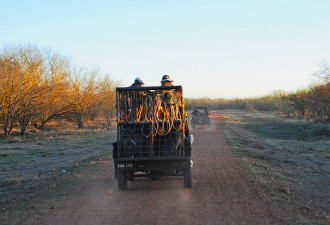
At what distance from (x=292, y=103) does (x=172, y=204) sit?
56.7 meters

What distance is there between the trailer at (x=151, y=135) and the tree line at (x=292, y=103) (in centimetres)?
2794

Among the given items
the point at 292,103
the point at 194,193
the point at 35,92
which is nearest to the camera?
the point at 194,193

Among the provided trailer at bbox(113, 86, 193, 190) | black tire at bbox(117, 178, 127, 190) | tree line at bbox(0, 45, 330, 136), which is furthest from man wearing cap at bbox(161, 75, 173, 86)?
tree line at bbox(0, 45, 330, 136)

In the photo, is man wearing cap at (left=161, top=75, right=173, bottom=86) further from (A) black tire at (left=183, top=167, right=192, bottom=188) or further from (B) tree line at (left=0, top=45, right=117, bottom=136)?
(B) tree line at (left=0, top=45, right=117, bottom=136)

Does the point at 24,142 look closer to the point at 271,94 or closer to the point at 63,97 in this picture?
the point at 63,97

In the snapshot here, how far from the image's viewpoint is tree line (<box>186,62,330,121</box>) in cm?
3439

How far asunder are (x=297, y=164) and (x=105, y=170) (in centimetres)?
754

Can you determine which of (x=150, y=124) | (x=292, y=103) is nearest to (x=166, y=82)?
(x=150, y=124)

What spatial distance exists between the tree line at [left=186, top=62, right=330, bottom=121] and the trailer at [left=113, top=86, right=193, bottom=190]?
27.9 meters

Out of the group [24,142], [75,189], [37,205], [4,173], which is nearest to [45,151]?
[24,142]

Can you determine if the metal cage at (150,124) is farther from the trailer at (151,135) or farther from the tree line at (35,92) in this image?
the tree line at (35,92)

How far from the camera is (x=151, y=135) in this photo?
6922mm

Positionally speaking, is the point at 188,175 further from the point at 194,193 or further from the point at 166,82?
the point at 166,82

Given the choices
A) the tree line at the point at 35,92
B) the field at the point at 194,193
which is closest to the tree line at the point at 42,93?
the tree line at the point at 35,92
